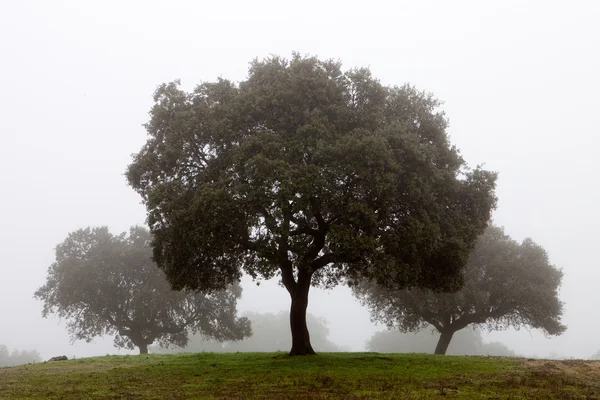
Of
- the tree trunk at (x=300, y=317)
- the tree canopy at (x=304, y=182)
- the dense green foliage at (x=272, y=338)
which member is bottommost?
the dense green foliage at (x=272, y=338)

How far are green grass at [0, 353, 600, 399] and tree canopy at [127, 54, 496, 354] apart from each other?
5.36 m

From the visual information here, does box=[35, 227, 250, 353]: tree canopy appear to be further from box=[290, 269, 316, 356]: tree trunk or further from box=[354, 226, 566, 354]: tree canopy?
box=[290, 269, 316, 356]: tree trunk

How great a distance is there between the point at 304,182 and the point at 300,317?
1108cm

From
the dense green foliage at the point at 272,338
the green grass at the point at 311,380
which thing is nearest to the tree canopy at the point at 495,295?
the green grass at the point at 311,380

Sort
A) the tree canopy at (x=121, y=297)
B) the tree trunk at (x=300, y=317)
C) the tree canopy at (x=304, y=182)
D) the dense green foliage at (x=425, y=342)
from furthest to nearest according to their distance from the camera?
1. the dense green foliage at (x=425, y=342)
2. the tree canopy at (x=121, y=297)
3. the tree trunk at (x=300, y=317)
4. the tree canopy at (x=304, y=182)

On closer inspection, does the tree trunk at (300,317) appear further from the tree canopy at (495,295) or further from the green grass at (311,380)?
the tree canopy at (495,295)

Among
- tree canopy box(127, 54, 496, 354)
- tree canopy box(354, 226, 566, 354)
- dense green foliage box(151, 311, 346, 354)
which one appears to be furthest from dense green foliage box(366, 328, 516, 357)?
tree canopy box(127, 54, 496, 354)

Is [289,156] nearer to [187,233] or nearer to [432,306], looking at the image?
[187,233]

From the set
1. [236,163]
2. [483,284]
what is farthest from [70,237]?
[483,284]

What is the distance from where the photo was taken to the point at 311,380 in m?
20.5

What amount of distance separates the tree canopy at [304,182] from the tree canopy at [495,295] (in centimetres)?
1724

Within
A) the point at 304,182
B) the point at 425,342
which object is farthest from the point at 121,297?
the point at 425,342

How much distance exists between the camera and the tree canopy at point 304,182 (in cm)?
2580

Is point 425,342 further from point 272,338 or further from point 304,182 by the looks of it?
point 304,182
